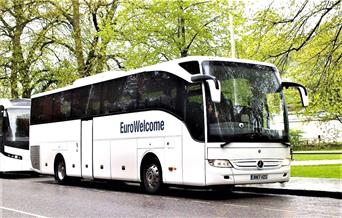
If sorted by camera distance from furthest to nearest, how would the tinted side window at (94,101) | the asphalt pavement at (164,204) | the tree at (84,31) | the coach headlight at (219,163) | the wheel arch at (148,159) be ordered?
the tree at (84,31), the tinted side window at (94,101), the wheel arch at (148,159), the coach headlight at (219,163), the asphalt pavement at (164,204)

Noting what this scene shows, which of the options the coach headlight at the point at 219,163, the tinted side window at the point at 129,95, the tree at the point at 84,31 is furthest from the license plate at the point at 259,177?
the tree at the point at 84,31

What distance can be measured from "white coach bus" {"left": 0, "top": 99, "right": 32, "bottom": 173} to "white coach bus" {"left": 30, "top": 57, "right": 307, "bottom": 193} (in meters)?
8.69

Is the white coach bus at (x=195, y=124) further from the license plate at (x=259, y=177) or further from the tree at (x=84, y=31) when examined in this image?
the tree at (x=84, y=31)

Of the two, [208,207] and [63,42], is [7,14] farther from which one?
[208,207]

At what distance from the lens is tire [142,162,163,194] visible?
16.3 m

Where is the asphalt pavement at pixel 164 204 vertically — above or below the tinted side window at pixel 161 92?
below

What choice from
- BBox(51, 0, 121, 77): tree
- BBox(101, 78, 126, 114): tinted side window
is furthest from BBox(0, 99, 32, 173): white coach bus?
BBox(101, 78, 126, 114): tinted side window

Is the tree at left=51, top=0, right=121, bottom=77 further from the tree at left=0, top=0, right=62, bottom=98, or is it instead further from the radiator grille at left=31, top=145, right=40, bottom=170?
the radiator grille at left=31, top=145, right=40, bottom=170

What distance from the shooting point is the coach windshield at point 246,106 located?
47.8 feet

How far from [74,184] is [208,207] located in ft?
33.0

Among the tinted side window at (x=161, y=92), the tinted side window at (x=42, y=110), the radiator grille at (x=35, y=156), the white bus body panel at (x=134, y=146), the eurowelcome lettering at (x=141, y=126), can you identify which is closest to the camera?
the tinted side window at (x=161, y=92)

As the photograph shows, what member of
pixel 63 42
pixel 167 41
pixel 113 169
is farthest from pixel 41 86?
pixel 113 169

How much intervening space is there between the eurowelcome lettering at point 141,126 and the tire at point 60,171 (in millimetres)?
4771

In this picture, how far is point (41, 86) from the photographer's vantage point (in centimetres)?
3712
